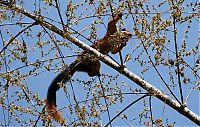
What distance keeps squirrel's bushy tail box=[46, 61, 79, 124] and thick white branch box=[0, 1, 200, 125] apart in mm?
191

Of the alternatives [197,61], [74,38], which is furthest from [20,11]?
[197,61]

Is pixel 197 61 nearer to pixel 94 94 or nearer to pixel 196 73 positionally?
pixel 196 73

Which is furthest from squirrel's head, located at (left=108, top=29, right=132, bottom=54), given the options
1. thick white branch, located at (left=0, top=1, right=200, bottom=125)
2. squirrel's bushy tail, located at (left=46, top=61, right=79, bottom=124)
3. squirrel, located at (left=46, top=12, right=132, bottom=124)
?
squirrel's bushy tail, located at (left=46, top=61, right=79, bottom=124)

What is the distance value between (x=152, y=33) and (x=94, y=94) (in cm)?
61

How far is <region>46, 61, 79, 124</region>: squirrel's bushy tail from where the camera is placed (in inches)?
140

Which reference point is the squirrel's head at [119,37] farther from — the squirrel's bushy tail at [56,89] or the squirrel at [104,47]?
the squirrel's bushy tail at [56,89]

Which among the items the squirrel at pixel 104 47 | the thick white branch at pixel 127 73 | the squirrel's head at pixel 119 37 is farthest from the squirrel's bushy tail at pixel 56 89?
the squirrel's head at pixel 119 37

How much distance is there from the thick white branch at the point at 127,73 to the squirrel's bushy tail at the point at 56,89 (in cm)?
19

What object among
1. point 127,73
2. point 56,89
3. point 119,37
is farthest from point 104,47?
point 56,89

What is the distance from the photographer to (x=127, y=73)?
3.61 metres

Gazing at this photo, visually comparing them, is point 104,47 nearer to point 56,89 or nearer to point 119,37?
point 119,37

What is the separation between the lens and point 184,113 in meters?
3.38

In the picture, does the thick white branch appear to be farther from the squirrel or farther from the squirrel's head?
the squirrel's head

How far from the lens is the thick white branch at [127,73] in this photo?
3373 millimetres
